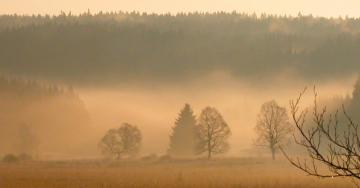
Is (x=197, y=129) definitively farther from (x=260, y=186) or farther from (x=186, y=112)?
(x=260, y=186)

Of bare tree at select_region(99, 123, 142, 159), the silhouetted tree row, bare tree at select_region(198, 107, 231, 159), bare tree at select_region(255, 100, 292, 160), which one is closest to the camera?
bare tree at select_region(255, 100, 292, 160)

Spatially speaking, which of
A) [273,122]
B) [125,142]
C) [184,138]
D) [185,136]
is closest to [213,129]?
[273,122]

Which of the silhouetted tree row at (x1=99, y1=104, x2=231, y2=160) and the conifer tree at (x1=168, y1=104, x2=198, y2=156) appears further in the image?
the conifer tree at (x1=168, y1=104, x2=198, y2=156)

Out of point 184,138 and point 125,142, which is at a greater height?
point 184,138

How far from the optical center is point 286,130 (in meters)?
88.8

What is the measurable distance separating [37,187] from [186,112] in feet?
245

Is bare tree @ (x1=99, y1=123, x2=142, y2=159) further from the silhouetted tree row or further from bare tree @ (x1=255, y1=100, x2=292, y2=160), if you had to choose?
bare tree @ (x1=255, y1=100, x2=292, y2=160)

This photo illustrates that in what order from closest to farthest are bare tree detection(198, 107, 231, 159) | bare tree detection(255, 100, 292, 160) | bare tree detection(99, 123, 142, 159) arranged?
bare tree detection(255, 100, 292, 160) → bare tree detection(198, 107, 231, 159) → bare tree detection(99, 123, 142, 159)

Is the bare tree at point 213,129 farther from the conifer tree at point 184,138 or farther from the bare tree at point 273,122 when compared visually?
the conifer tree at point 184,138

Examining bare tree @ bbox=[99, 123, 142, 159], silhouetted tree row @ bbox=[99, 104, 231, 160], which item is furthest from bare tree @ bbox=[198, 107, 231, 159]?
bare tree @ bbox=[99, 123, 142, 159]

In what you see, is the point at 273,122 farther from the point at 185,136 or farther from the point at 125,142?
the point at 125,142

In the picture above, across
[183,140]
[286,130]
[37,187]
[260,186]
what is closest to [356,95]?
[286,130]

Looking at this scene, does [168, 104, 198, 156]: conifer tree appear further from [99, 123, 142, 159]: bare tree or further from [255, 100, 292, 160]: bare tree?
[255, 100, 292, 160]: bare tree

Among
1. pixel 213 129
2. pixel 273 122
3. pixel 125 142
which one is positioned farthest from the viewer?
pixel 125 142
